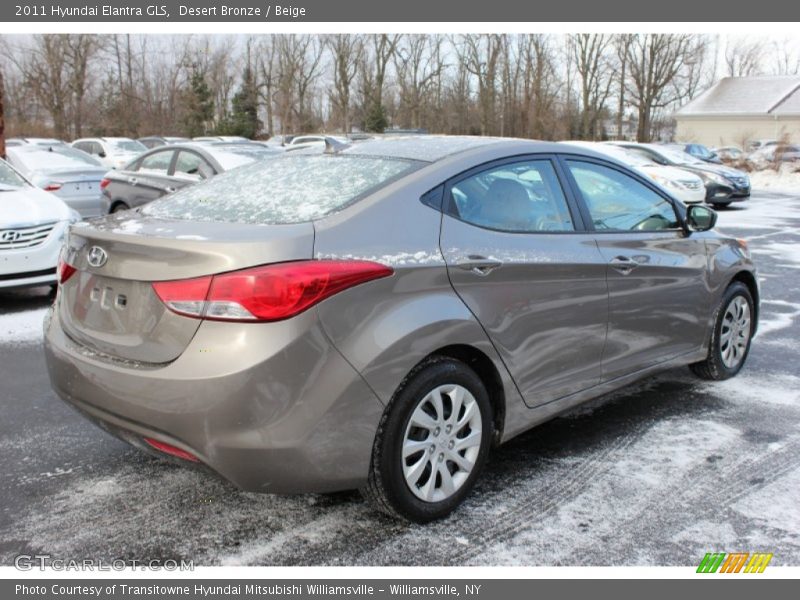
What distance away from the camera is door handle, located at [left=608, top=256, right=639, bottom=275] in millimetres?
3766

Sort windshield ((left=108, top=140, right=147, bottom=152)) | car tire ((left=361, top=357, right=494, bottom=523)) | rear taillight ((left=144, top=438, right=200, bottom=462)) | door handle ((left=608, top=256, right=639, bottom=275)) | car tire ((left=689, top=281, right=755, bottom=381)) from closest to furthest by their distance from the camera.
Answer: rear taillight ((left=144, top=438, right=200, bottom=462)) → car tire ((left=361, top=357, right=494, bottom=523)) → door handle ((left=608, top=256, right=639, bottom=275)) → car tire ((left=689, top=281, right=755, bottom=381)) → windshield ((left=108, top=140, right=147, bottom=152))

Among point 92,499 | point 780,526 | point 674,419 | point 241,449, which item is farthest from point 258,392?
point 674,419

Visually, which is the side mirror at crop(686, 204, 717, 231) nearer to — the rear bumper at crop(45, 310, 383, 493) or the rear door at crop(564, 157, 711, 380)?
the rear door at crop(564, 157, 711, 380)

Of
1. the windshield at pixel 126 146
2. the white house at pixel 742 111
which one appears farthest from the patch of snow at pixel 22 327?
the white house at pixel 742 111

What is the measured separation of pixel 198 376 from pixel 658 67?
54.2 m

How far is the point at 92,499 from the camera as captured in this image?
3.20m

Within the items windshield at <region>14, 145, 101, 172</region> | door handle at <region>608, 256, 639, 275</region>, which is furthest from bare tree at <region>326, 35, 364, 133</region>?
door handle at <region>608, 256, 639, 275</region>

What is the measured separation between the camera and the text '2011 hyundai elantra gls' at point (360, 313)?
8.34 feet

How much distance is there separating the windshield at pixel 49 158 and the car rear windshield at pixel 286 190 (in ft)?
31.0

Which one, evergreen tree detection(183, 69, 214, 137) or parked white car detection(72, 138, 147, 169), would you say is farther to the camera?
evergreen tree detection(183, 69, 214, 137)

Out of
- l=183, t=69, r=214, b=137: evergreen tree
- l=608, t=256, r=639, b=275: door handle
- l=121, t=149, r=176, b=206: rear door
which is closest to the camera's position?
l=608, t=256, r=639, b=275: door handle

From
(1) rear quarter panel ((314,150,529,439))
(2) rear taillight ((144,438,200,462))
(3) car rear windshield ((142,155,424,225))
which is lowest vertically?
(2) rear taillight ((144,438,200,462))

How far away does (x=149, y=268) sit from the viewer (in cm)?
268

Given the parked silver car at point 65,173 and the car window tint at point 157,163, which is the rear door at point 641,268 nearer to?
the car window tint at point 157,163
